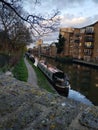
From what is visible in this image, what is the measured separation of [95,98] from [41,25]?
18.6 meters

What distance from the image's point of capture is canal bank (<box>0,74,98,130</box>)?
7.78 ft

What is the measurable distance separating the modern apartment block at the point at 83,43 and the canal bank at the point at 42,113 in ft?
284

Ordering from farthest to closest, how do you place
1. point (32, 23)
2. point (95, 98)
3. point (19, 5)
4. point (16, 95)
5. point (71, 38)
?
1. point (71, 38)
2. point (95, 98)
3. point (19, 5)
4. point (32, 23)
5. point (16, 95)

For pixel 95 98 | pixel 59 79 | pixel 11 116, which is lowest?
pixel 95 98

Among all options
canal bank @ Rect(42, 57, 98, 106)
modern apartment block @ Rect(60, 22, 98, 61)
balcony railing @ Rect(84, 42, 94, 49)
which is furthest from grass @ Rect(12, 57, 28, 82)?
balcony railing @ Rect(84, 42, 94, 49)

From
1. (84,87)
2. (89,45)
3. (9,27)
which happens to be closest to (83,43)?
(89,45)

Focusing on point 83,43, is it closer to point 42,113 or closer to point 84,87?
point 84,87

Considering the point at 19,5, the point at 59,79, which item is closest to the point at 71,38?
the point at 59,79

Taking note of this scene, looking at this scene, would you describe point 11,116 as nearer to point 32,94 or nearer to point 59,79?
point 32,94

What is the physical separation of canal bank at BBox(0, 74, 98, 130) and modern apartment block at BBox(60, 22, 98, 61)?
3411 inches

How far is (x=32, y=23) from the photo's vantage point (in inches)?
317

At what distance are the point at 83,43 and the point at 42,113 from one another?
103m

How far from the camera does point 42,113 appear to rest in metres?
2.58

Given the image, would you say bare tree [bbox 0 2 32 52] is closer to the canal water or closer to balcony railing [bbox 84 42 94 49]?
the canal water
